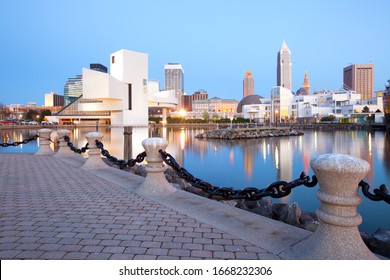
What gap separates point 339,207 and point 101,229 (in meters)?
2.47

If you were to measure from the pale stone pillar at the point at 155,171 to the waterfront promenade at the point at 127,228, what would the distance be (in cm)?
16

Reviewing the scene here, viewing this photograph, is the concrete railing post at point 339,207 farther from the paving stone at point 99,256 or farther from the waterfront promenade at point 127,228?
the paving stone at point 99,256

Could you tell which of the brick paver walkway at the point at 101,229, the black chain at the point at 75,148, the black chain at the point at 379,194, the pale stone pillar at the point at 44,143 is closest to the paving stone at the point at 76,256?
the brick paver walkway at the point at 101,229

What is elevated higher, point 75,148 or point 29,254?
point 75,148

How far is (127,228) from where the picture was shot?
3.58m

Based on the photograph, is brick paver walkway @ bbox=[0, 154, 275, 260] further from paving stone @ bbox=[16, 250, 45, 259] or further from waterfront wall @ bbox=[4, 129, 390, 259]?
waterfront wall @ bbox=[4, 129, 390, 259]

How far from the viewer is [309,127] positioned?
66938 millimetres

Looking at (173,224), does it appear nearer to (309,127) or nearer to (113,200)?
(113,200)

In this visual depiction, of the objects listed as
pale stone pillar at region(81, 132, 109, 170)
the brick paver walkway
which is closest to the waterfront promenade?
the brick paver walkway

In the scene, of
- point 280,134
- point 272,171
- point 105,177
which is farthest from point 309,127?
point 105,177

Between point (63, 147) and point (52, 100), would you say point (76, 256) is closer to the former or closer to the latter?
point (63, 147)

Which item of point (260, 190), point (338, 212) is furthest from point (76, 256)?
point (338, 212)

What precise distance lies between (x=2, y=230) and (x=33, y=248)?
2.76 feet

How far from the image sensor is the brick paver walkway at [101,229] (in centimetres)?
289
